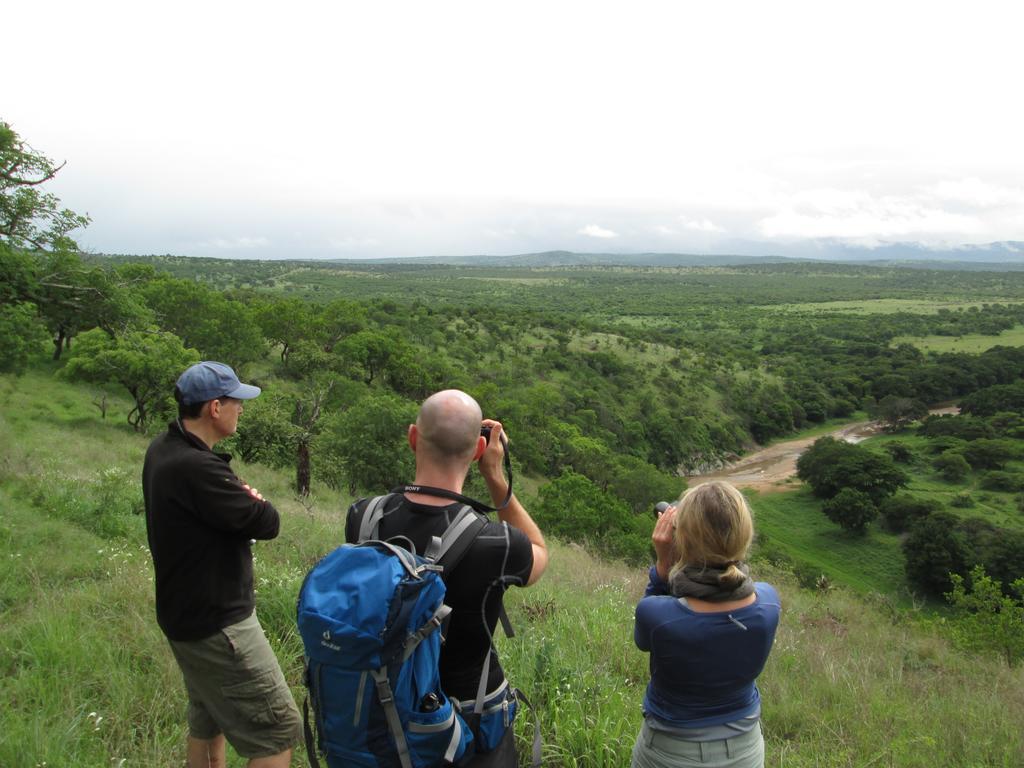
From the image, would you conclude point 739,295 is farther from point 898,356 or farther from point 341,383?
point 341,383

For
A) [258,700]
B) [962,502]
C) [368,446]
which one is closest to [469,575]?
[258,700]

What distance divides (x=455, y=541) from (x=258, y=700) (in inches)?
53.1

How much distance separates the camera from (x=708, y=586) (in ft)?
7.25

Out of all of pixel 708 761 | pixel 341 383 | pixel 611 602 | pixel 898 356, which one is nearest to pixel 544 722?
pixel 708 761

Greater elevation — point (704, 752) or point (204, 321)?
point (704, 752)

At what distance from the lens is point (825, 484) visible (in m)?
42.2

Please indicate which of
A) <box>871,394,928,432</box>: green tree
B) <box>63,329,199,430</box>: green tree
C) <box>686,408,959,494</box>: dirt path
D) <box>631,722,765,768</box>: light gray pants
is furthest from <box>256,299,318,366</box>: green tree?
<box>871,394,928,432</box>: green tree

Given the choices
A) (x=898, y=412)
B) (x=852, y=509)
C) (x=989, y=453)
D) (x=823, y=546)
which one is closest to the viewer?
(x=823, y=546)

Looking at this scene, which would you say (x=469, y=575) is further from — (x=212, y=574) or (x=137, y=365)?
(x=137, y=365)

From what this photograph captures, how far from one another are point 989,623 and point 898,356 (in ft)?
255

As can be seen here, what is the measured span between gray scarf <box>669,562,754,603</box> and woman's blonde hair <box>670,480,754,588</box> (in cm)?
2

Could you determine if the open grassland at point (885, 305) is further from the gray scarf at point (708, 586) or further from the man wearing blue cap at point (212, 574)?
the man wearing blue cap at point (212, 574)

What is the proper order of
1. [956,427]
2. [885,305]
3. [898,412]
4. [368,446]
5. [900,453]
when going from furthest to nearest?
[885,305] → [898,412] → [956,427] → [900,453] → [368,446]

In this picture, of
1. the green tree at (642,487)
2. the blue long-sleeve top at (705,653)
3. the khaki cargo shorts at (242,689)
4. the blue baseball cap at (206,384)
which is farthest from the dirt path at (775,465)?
the blue baseball cap at (206,384)
